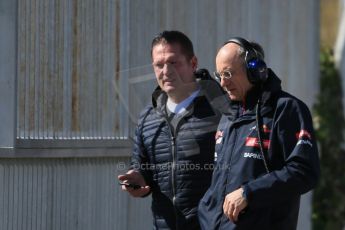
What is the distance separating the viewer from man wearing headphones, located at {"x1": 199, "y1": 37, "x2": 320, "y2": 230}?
4.83 m

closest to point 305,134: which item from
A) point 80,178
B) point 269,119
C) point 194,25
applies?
point 269,119

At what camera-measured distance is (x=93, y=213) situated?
22.6 feet

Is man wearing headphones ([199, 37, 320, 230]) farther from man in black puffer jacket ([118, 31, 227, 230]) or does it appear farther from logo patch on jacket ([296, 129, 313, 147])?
man in black puffer jacket ([118, 31, 227, 230])

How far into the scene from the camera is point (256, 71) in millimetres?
5020

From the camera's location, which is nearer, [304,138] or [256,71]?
[304,138]

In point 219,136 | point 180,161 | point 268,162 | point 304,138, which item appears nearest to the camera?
point 304,138

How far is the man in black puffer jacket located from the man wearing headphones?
0.56m

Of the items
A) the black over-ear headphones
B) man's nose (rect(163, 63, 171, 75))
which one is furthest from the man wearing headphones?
man's nose (rect(163, 63, 171, 75))

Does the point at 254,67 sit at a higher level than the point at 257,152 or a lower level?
higher

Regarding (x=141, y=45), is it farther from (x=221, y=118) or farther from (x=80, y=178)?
(x=221, y=118)

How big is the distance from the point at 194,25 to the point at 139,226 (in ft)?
5.73

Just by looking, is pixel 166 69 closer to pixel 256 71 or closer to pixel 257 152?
pixel 256 71

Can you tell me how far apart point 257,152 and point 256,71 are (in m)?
0.43

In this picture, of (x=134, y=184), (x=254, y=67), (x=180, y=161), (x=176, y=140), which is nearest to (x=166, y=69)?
(x=176, y=140)
